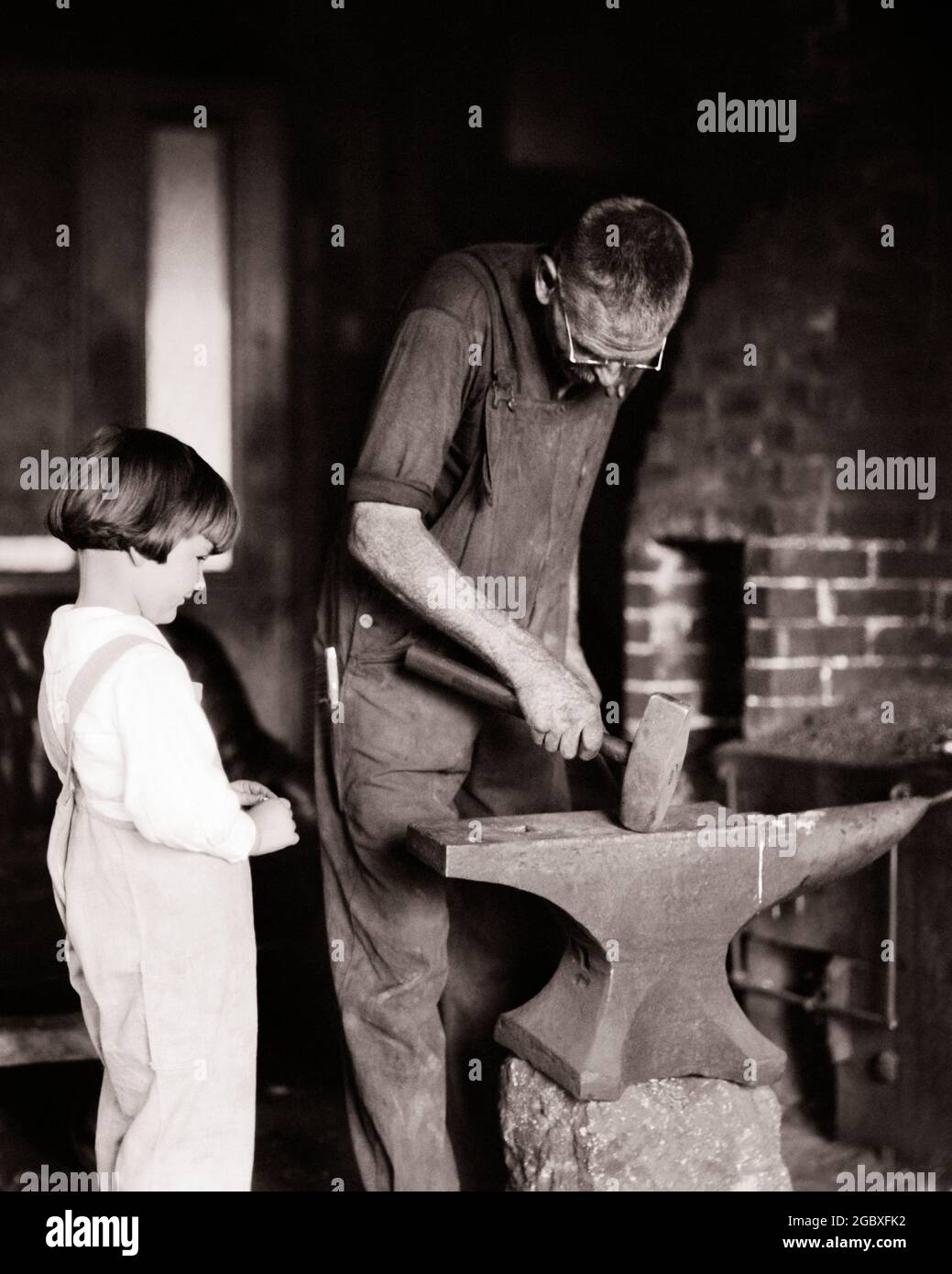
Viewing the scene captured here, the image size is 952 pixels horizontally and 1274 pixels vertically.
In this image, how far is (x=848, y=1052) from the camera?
3248 millimetres

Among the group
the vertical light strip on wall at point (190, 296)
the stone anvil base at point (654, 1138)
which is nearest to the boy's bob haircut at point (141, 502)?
the stone anvil base at point (654, 1138)

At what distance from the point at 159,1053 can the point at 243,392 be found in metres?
3.29

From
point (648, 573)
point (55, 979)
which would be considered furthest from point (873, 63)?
point (55, 979)

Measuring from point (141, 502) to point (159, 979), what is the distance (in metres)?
0.64

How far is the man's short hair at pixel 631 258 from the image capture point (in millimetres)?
2252

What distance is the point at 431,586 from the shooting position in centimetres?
235

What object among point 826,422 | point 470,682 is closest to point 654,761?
point 470,682

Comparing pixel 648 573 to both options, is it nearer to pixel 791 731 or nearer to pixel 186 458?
pixel 791 731

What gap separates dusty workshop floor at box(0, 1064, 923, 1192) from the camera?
126 inches

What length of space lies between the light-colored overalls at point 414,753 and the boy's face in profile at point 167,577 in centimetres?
54

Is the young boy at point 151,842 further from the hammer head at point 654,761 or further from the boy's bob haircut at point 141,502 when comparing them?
the hammer head at point 654,761

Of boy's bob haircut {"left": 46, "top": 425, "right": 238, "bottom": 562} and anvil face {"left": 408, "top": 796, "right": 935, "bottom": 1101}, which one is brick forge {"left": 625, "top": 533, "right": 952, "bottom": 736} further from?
boy's bob haircut {"left": 46, "top": 425, "right": 238, "bottom": 562}

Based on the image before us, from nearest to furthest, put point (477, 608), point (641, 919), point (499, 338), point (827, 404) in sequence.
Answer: point (641, 919)
point (477, 608)
point (499, 338)
point (827, 404)

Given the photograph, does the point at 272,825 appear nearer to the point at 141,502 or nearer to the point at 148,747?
the point at 148,747
